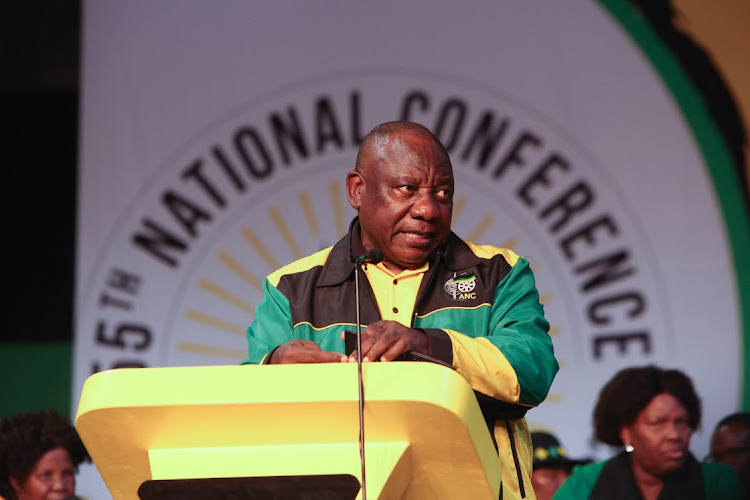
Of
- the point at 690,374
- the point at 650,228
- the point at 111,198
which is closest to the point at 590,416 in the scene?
the point at 690,374

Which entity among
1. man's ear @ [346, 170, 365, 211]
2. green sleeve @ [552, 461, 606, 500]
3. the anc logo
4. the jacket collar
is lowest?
green sleeve @ [552, 461, 606, 500]

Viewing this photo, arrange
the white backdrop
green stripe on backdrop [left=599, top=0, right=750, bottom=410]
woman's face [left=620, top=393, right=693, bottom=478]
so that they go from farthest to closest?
the white backdrop < green stripe on backdrop [left=599, top=0, right=750, bottom=410] < woman's face [left=620, top=393, right=693, bottom=478]

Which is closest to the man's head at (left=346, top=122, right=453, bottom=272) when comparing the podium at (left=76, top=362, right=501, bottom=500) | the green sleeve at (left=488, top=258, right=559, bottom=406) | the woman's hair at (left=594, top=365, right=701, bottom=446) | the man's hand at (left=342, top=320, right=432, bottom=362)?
the green sleeve at (left=488, top=258, right=559, bottom=406)

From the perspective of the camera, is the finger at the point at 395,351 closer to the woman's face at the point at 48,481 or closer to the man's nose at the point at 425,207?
the man's nose at the point at 425,207

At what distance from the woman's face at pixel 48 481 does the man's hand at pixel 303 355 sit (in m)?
2.71

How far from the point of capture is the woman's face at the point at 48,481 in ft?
15.6

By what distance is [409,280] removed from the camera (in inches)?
111

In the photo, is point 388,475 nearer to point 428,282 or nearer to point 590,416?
point 428,282

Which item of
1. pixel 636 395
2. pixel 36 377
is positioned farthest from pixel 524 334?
pixel 36 377

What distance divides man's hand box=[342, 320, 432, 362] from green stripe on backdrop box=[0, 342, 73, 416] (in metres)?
3.59

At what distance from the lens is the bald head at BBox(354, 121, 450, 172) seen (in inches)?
110

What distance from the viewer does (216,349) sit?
5402 millimetres

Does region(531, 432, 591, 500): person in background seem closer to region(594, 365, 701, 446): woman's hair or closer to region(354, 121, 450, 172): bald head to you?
region(594, 365, 701, 446): woman's hair

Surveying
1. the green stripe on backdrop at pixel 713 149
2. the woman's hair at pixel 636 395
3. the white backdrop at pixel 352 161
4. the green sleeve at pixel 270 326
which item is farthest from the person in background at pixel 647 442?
the green sleeve at pixel 270 326
